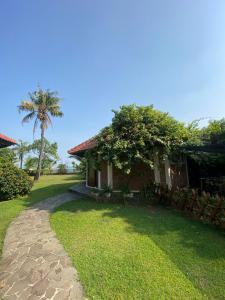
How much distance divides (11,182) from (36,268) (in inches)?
320

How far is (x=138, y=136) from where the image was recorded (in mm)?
9164

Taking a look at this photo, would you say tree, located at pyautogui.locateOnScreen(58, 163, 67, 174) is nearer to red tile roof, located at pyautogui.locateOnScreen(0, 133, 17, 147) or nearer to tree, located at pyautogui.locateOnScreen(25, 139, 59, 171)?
tree, located at pyautogui.locateOnScreen(25, 139, 59, 171)

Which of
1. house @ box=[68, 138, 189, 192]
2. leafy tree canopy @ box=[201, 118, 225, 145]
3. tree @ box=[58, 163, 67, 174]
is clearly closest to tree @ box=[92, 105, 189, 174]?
house @ box=[68, 138, 189, 192]

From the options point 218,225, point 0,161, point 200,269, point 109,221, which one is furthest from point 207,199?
point 0,161

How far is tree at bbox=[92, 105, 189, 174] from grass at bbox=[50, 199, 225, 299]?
267 cm

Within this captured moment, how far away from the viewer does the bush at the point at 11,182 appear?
10.9 metres

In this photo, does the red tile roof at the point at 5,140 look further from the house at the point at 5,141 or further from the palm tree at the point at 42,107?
the palm tree at the point at 42,107

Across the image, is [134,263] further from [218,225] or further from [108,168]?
[108,168]

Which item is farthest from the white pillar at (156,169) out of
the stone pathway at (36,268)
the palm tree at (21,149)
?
the palm tree at (21,149)

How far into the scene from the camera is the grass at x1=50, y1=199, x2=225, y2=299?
350 cm

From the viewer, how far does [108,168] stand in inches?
435

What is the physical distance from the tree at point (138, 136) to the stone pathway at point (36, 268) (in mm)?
4199

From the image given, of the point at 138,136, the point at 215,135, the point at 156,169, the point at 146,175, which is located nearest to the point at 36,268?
the point at 138,136

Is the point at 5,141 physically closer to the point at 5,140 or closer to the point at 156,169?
the point at 5,140
